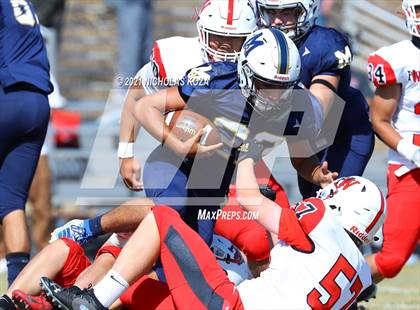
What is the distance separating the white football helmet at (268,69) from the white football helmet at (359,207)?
527 mm

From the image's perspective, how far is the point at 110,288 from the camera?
4.41m

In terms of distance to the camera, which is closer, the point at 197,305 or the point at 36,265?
the point at 197,305

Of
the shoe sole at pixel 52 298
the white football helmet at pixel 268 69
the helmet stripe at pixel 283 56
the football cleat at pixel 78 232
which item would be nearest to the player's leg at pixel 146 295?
the shoe sole at pixel 52 298

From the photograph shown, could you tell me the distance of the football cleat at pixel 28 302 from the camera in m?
4.57

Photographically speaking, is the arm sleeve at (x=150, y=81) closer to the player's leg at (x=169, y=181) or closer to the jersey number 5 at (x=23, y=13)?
the player's leg at (x=169, y=181)

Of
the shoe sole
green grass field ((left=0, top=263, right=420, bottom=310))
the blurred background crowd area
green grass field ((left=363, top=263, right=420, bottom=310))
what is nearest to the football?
the shoe sole

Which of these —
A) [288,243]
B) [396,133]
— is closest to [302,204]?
[288,243]

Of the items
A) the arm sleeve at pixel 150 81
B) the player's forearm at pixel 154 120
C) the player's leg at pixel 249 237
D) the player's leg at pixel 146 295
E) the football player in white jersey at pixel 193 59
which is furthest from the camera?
the arm sleeve at pixel 150 81

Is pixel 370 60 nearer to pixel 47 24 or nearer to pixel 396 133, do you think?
pixel 396 133

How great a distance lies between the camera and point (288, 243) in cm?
442

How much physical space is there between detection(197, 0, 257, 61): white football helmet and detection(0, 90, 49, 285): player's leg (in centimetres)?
88

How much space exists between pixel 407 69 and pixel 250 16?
109 cm

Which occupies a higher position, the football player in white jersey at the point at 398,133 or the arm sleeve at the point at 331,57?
the arm sleeve at the point at 331,57

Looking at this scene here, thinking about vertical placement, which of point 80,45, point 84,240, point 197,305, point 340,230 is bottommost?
point 80,45
